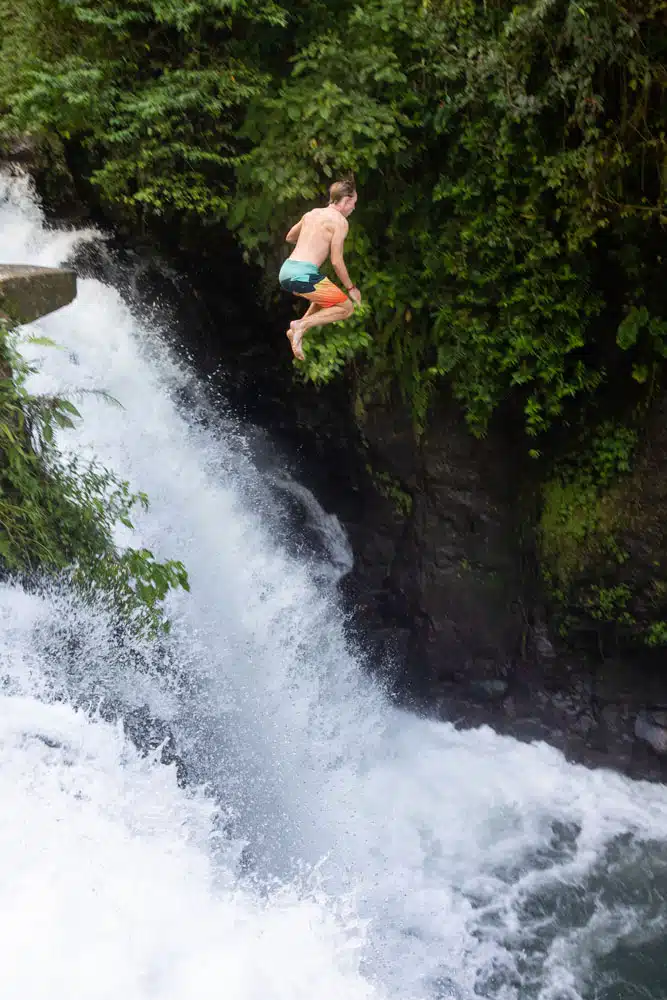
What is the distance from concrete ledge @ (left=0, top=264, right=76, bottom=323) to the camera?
521 cm

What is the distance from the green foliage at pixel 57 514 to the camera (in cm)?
483

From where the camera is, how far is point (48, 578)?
Answer: 4.96 meters

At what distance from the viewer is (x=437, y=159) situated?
580 cm

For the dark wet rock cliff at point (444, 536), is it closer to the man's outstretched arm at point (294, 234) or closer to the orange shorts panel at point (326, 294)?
the orange shorts panel at point (326, 294)

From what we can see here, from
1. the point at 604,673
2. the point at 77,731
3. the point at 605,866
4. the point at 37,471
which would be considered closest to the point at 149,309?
the point at 37,471

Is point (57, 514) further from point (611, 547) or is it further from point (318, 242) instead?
point (611, 547)

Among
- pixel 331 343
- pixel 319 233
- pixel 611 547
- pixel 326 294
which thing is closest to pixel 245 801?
pixel 611 547

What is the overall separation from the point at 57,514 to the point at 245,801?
2.36 m

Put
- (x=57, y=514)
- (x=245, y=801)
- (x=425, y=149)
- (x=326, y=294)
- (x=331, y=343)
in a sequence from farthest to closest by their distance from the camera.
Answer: (x=331, y=343) → (x=245, y=801) → (x=425, y=149) → (x=57, y=514) → (x=326, y=294)

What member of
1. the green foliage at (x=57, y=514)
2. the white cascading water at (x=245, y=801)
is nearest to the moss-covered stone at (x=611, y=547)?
the white cascading water at (x=245, y=801)

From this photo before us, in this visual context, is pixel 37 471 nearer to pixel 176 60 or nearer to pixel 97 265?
pixel 97 265

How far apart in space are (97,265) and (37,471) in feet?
8.98

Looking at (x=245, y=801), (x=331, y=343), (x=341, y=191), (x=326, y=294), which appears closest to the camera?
(x=341, y=191)

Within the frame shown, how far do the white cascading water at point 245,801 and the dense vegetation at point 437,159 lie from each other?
1277 mm
